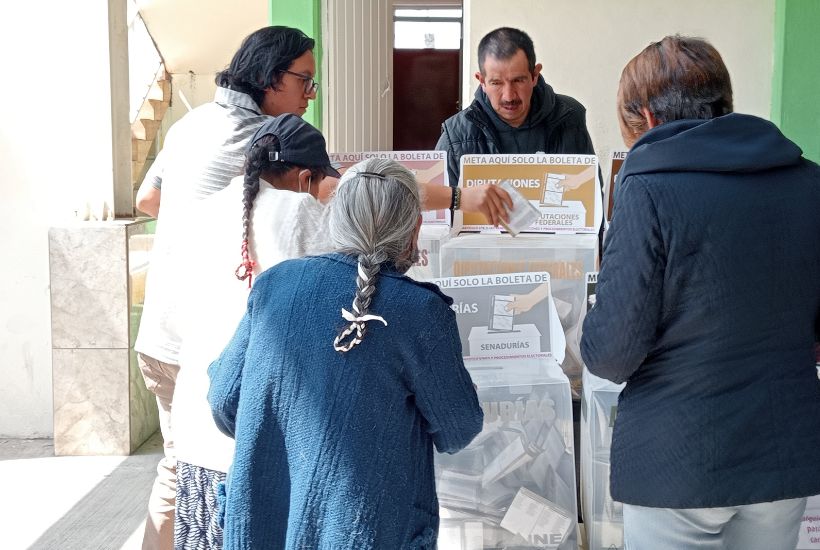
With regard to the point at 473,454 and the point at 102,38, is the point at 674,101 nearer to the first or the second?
the point at 473,454

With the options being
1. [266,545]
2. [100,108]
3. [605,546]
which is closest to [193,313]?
[266,545]

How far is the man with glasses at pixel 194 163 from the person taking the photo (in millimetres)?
2430

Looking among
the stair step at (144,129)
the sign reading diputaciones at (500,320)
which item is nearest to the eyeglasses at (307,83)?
the sign reading diputaciones at (500,320)

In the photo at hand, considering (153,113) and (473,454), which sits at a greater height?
(153,113)

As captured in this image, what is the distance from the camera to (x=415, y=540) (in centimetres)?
158

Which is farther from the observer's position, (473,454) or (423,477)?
(473,454)

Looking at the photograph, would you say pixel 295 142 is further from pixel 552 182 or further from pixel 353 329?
pixel 552 182

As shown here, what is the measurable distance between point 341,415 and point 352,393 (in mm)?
39

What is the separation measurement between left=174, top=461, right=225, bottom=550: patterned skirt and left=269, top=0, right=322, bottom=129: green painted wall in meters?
2.47

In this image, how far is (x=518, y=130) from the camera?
341 centimetres

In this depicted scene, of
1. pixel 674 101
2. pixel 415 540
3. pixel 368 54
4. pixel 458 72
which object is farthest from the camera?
pixel 458 72

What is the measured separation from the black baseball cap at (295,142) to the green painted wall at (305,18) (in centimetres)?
217

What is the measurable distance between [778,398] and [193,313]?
1.14 metres

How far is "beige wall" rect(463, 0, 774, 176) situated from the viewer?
481 centimetres
